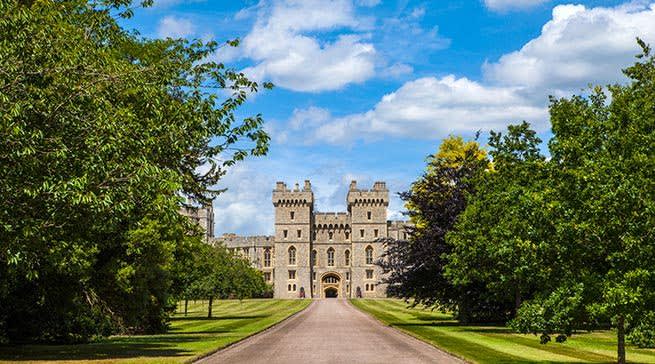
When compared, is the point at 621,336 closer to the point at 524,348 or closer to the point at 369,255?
the point at 524,348

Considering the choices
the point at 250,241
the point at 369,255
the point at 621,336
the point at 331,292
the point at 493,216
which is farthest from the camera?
the point at 250,241

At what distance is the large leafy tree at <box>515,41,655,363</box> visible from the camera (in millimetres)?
17031

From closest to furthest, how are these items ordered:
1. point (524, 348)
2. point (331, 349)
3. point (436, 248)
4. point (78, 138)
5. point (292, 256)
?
point (78, 138) → point (331, 349) → point (524, 348) → point (436, 248) → point (292, 256)

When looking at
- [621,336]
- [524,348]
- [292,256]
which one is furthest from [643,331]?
[292,256]

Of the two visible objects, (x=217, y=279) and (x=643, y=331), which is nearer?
(x=643, y=331)

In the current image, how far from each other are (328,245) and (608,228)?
12503 centimetres

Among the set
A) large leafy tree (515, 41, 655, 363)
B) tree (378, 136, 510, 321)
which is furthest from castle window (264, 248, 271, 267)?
large leafy tree (515, 41, 655, 363)

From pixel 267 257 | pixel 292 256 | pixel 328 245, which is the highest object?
pixel 328 245

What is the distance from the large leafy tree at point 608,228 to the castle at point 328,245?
11721 centimetres

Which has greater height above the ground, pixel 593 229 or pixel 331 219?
pixel 331 219

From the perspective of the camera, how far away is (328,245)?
142 metres

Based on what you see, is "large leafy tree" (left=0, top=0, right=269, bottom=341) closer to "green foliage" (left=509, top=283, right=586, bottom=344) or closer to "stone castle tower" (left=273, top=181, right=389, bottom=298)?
"green foliage" (left=509, top=283, right=586, bottom=344)

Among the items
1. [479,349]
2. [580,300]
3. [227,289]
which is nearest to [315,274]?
[227,289]

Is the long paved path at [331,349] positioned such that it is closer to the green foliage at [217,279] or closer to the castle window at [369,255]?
the green foliage at [217,279]
